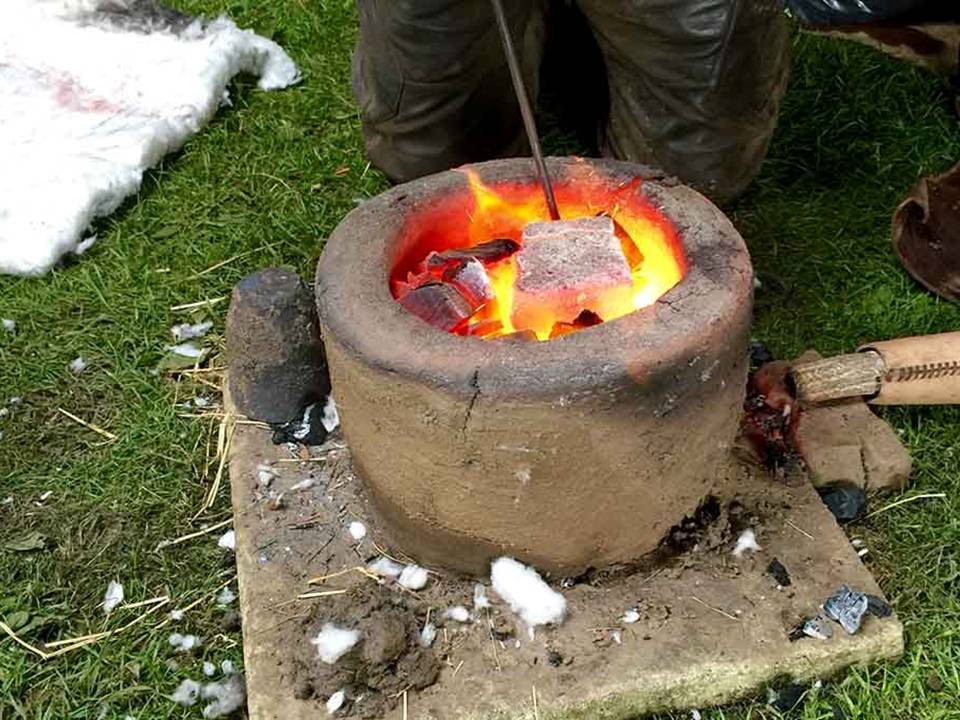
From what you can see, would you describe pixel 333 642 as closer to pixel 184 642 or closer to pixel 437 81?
pixel 184 642

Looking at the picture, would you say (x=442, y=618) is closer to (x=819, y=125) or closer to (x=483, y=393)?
(x=483, y=393)

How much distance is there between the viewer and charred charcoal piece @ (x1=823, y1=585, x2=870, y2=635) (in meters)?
2.30

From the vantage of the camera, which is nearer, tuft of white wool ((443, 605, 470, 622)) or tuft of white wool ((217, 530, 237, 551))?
tuft of white wool ((443, 605, 470, 622))

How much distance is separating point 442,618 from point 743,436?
33.7 inches

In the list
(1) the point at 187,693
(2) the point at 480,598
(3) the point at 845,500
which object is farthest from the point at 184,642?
(3) the point at 845,500

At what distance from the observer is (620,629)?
229 centimetres

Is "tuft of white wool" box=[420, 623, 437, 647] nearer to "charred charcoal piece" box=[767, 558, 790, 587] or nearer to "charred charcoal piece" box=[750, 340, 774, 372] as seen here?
"charred charcoal piece" box=[767, 558, 790, 587]

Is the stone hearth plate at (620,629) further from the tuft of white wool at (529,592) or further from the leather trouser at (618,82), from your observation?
the leather trouser at (618,82)

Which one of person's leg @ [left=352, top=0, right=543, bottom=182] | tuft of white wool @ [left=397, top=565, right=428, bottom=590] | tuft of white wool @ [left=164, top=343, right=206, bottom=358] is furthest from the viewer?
tuft of white wool @ [left=164, top=343, right=206, bottom=358]

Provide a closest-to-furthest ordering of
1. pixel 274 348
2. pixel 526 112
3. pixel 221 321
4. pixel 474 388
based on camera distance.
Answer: pixel 474 388 → pixel 526 112 → pixel 274 348 → pixel 221 321

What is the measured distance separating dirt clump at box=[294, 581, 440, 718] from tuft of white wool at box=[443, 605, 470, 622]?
76 millimetres

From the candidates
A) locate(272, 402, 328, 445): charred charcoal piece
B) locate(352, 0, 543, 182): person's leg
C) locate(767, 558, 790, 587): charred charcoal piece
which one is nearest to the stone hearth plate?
locate(767, 558, 790, 587): charred charcoal piece

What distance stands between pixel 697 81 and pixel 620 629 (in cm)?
147

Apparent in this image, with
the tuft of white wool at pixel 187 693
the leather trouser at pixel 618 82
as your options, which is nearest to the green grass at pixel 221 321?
the tuft of white wool at pixel 187 693
